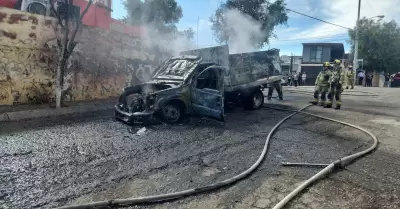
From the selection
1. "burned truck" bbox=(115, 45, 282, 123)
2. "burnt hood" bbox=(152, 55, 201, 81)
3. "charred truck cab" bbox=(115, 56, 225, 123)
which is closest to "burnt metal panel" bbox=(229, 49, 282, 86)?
"burned truck" bbox=(115, 45, 282, 123)

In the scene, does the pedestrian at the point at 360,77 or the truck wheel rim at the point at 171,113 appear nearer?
the truck wheel rim at the point at 171,113

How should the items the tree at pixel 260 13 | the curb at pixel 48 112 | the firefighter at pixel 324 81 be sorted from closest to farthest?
1. the curb at pixel 48 112
2. the firefighter at pixel 324 81
3. the tree at pixel 260 13

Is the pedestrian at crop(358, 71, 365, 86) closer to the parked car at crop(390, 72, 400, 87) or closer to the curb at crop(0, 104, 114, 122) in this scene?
the parked car at crop(390, 72, 400, 87)

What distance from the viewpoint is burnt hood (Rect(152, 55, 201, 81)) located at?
8.20m

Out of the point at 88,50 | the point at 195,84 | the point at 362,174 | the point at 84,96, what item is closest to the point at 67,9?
the point at 88,50

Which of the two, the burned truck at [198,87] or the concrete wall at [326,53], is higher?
the concrete wall at [326,53]

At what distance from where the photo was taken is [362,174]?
450 cm

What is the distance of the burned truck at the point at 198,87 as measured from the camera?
7285mm

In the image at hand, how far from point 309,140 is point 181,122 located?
3234mm

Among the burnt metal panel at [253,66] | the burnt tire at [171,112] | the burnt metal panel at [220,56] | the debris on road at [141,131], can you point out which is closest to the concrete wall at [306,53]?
the burnt metal panel at [253,66]

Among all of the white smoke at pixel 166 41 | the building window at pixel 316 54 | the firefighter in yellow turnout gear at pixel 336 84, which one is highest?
the building window at pixel 316 54

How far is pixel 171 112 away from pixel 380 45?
35.2m

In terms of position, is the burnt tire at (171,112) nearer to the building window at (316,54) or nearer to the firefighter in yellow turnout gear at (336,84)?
the firefighter in yellow turnout gear at (336,84)

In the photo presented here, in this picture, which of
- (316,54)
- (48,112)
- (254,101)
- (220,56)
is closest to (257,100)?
(254,101)
